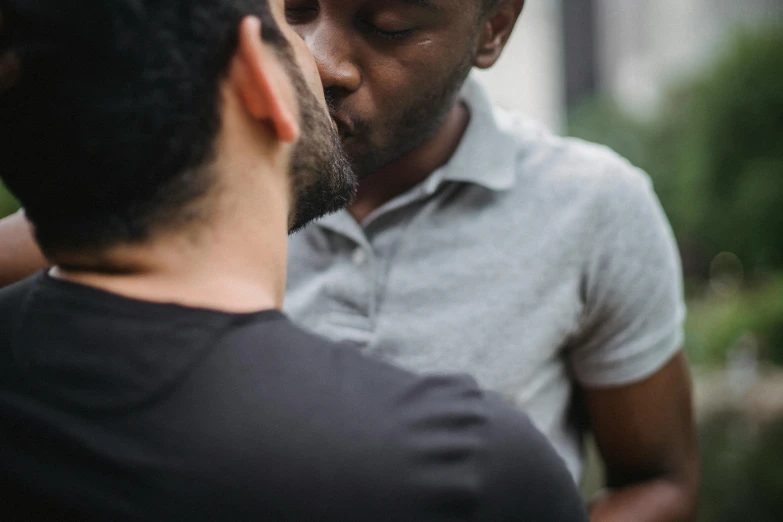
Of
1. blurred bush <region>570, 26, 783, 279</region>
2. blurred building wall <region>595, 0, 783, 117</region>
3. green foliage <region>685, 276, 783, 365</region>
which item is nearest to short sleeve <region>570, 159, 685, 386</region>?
green foliage <region>685, 276, 783, 365</region>

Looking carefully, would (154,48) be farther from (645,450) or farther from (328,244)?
(645,450)

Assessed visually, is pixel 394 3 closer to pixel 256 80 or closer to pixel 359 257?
pixel 359 257

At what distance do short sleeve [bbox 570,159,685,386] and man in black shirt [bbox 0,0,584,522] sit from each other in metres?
0.95

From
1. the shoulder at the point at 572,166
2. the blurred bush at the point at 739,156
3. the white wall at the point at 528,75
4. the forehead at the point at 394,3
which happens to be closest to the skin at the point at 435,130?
the forehead at the point at 394,3

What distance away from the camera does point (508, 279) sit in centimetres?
211

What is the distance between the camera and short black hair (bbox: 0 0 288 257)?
1104 millimetres

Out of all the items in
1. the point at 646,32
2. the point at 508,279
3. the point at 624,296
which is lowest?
the point at 646,32

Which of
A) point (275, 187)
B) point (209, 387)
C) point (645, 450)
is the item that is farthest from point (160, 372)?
point (645, 450)

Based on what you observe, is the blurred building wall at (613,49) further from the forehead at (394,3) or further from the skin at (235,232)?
the skin at (235,232)

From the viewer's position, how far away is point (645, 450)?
2201 mm

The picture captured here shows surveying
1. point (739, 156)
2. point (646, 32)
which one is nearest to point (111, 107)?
point (739, 156)

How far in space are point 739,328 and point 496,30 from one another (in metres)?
6.01

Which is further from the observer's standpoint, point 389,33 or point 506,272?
point 506,272

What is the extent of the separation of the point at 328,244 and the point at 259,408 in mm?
1087
